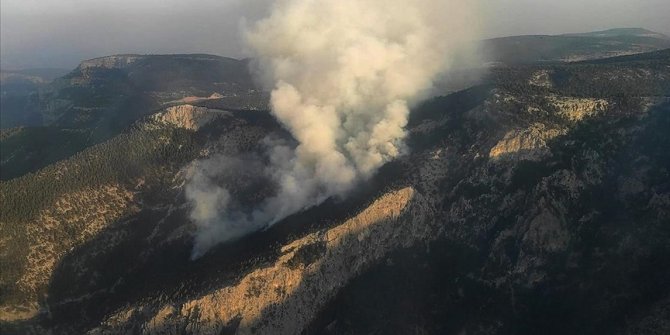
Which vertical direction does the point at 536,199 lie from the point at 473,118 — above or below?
below

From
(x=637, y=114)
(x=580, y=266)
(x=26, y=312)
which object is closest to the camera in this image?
(x=580, y=266)

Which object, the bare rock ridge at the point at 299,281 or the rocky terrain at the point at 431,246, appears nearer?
the rocky terrain at the point at 431,246

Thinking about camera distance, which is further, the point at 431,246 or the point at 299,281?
the point at 431,246

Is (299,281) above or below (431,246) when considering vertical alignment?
above

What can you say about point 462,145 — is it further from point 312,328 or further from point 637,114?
point 312,328

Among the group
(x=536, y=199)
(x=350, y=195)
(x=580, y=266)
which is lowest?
(x=580, y=266)

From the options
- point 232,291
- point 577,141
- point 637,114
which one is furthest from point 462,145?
point 232,291

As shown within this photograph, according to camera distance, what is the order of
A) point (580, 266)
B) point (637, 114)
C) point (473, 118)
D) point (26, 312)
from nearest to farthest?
point (580, 266)
point (26, 312)
point (637, 114)
point (473, 118)

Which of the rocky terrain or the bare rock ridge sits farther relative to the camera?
the bare rock ridge
